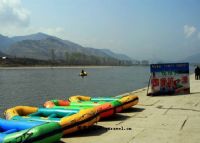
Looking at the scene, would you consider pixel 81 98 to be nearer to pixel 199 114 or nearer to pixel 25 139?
pixel 199 114

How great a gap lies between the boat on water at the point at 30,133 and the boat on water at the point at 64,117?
643mm

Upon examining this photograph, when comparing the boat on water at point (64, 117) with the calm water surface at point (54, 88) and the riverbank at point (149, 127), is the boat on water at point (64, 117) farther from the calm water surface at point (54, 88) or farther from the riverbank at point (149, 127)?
the calm water surface at point (54, 88)

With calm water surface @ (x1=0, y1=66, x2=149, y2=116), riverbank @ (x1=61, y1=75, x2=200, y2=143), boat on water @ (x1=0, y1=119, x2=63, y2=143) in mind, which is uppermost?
boat on water @ (x1=0, y1=119, x2=63, y2=143)

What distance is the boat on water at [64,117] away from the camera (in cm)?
1131

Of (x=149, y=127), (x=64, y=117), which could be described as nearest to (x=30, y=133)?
(x=64, y=117)

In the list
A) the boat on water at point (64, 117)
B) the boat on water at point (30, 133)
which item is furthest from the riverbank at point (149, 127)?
the boat on water at point (30, 133)

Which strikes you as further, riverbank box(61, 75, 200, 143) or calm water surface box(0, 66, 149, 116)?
calm water surface box(0, 66, 149, 116)


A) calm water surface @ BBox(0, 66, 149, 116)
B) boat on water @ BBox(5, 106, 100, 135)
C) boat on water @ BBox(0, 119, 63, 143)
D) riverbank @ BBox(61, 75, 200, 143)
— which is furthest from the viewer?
calm water surface @ BBox(0, 66, 149, 116)

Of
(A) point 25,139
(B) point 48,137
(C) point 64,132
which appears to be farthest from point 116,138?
(A) point 25,139

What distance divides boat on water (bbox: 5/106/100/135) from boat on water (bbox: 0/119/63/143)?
2.11 feet

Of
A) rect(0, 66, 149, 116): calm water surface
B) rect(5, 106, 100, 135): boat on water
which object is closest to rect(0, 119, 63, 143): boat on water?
rect(5, 106, 100, 135): boat on water

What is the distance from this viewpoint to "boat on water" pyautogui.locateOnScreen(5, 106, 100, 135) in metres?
11.3

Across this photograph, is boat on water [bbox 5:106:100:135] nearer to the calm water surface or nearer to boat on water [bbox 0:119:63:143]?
boat on water [bbox 0:119:63:143]

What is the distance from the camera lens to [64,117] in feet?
38.6
